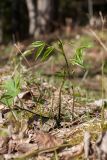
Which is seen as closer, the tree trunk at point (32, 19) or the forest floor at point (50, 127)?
Result: the forest floor at point (50, 127)

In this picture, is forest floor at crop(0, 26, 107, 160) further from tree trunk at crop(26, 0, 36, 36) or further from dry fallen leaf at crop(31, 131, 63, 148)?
tree trunk at crop(26, 0, 36, 36)

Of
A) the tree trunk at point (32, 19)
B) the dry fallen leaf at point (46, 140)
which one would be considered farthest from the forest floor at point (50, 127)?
the tree trunk at point (32, 19)

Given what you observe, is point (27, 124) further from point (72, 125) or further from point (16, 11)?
point (16, 11)

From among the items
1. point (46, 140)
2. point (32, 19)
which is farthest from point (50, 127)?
point (32, 19)

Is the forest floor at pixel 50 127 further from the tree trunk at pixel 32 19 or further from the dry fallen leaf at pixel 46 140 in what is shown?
the tree trunk at pixel 32 19

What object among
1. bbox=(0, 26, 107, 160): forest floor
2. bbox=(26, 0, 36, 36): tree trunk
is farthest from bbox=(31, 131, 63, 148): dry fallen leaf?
bbox=(26, 0, 36, 36): tree trunk

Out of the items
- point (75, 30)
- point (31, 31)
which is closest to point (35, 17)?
point (31, 31)

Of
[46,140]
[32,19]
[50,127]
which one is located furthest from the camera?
[32,19]

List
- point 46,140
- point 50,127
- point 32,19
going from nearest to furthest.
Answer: point 46,140, point 50,127, point 32,19

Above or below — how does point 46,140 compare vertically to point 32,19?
below

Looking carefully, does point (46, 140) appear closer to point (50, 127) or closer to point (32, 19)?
point (50, 127)

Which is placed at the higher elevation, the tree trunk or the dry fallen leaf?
the tree trunk
